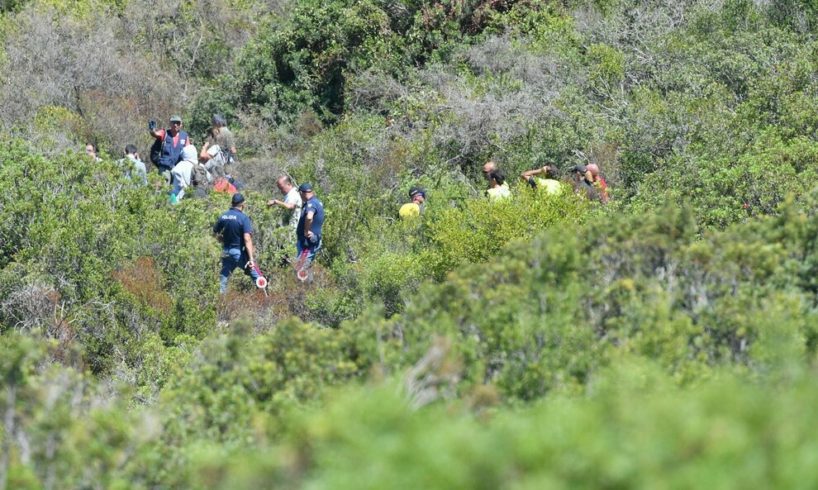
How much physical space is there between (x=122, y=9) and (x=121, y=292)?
1339cm

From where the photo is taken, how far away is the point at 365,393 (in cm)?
422

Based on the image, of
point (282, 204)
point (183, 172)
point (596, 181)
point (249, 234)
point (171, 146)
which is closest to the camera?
point (249, 234)

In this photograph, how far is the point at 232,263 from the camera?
1232 centimetres

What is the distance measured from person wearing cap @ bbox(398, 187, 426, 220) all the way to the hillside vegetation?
0.56 feet

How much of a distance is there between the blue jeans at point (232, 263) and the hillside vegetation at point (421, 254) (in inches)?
5.3

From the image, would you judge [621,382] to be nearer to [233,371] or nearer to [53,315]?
[233,371]

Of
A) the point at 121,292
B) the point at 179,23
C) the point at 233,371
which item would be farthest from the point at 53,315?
the point at 179,23

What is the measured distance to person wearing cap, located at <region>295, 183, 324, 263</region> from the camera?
12633 mm

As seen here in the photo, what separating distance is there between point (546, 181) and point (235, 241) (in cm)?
324

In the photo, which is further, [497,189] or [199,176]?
[199,176]

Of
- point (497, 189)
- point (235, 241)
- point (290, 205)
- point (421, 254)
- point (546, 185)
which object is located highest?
point (546, 185)

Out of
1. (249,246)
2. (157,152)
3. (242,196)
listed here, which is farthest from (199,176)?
(249,246)

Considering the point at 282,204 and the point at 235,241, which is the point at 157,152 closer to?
the point at 282,204

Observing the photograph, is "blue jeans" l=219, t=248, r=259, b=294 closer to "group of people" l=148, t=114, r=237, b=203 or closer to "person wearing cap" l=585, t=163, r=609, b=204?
"group of people" l=148, t=114, r=237, b=203
